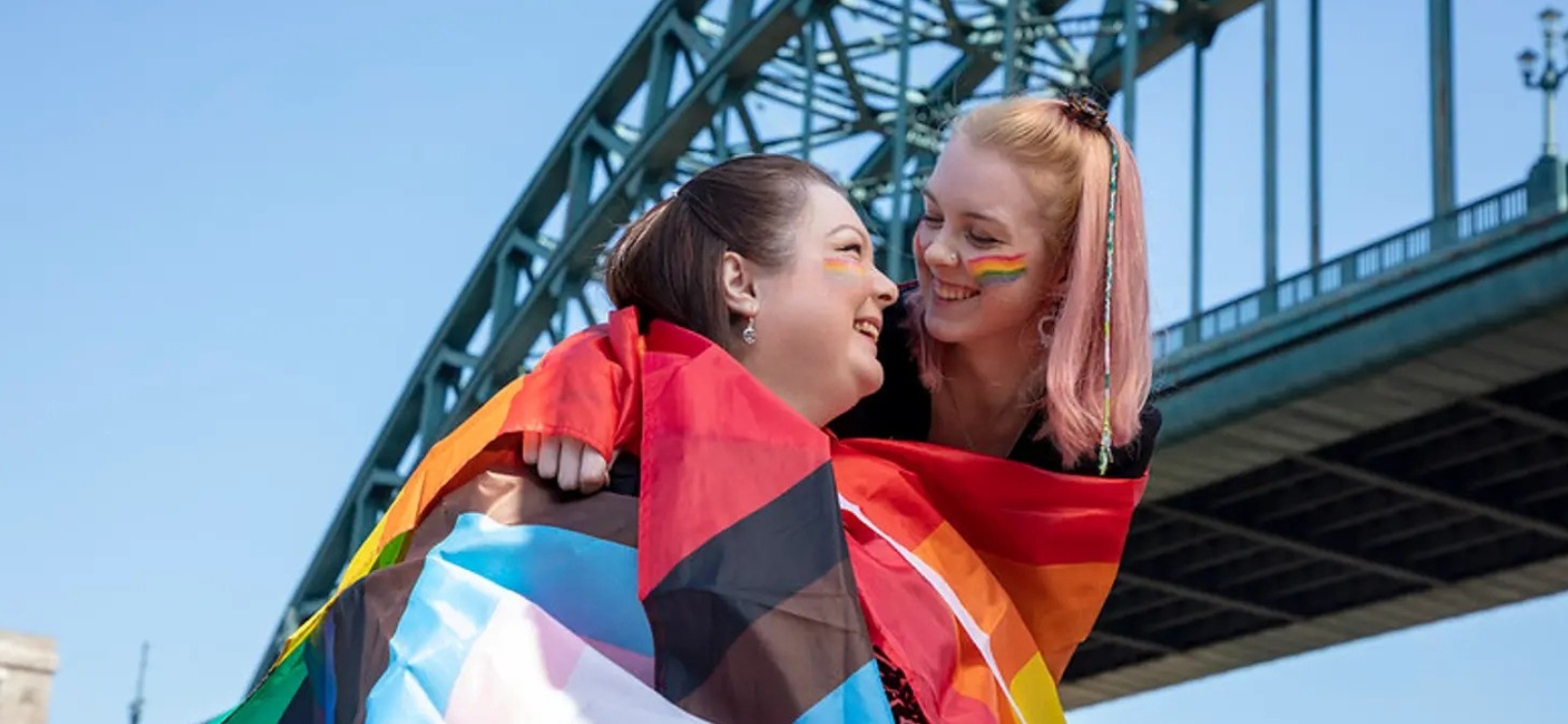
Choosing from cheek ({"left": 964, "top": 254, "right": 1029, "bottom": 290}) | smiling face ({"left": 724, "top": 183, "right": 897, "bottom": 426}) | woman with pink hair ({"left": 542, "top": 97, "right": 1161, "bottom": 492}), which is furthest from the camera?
cheek ({"left": 964, "top": 254, "right": 1029, "bottom": 290})

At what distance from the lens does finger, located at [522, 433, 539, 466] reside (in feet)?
9.64

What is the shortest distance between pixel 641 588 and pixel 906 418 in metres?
0.98

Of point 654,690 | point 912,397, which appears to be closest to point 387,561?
point 654,690

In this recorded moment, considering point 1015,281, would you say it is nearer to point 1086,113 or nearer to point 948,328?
point 948,328

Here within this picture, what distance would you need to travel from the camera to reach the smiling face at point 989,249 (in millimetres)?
3596

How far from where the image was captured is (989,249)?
360cm

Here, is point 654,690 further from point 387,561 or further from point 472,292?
point 472,292

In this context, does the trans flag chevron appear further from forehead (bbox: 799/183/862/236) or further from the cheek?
the cheek

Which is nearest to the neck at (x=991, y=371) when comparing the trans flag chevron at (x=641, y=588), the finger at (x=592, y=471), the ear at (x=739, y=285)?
the trans flag chevron at (x=641, y=588)

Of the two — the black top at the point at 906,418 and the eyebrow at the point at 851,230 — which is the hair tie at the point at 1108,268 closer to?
the black top at the point at 906,418

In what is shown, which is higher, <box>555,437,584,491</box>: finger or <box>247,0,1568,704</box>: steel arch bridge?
<box>247,0,1568,704</box>: steel arch bridge

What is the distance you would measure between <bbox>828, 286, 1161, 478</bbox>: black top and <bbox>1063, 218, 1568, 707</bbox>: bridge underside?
17.1m

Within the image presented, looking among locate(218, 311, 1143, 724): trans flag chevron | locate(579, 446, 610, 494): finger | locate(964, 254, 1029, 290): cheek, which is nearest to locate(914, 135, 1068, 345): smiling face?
locate(964, 254, 1029, 290): cheek

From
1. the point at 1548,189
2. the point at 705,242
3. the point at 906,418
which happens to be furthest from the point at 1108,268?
the point at 1548,189
